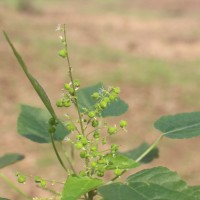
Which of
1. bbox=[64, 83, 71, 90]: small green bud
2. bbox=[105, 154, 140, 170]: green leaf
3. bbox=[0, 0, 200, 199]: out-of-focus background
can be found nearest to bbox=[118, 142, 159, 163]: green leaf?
bbox=[105, 154, 140, 170]: green leaf

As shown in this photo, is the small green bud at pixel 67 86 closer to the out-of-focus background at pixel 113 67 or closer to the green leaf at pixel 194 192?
the green leaf at pixel 194 192

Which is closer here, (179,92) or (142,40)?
(179,92)

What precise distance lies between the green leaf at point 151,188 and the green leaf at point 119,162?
87 millimetres

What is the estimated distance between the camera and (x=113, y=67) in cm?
1161

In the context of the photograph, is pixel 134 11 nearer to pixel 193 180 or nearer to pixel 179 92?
pixel 179 92

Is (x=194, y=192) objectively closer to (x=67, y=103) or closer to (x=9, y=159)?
(x=67, y=103)

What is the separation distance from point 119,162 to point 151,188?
0.58ft

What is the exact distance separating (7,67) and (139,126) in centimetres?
306

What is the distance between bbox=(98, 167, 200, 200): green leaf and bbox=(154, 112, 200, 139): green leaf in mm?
292

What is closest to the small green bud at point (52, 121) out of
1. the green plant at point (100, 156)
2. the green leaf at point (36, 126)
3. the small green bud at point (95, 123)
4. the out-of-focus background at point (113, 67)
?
the green plant at point (100, 156)

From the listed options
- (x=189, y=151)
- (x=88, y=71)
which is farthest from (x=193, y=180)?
(x=88, y=71)

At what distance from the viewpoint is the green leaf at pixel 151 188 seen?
4.14 feet

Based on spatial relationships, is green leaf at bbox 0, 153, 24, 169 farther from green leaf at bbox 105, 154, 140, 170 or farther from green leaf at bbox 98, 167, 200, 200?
green leaf at bbox 98, 167, 200, 200

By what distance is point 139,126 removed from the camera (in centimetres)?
906
